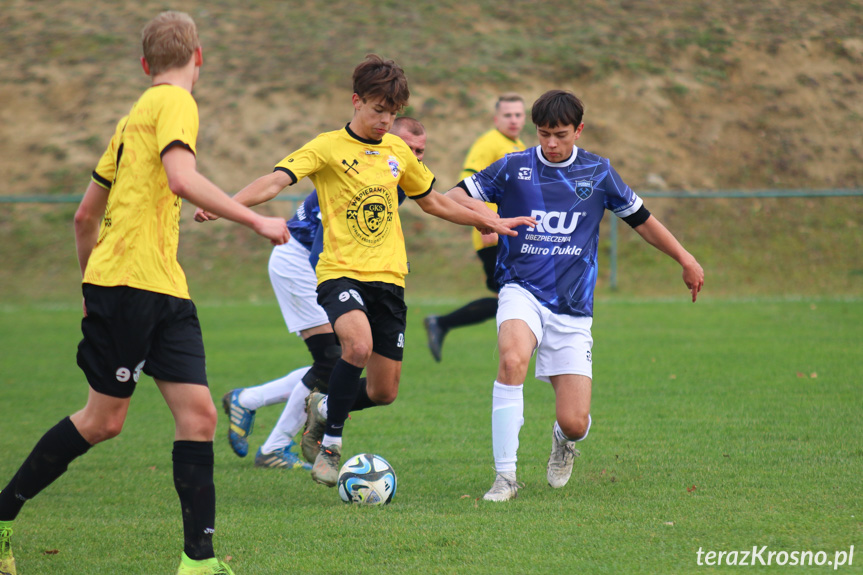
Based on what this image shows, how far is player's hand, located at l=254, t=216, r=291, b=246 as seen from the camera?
3.23 metres

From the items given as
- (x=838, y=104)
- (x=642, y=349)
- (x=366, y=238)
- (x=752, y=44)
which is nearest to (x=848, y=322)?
(x=642, y=349)

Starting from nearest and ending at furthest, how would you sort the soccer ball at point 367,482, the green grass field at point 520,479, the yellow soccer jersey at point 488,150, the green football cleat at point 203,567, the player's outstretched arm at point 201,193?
the player's outstretched arm at point 201,193 → the green football cleat at point 203,567 → the green grass field at point 520,479 → the soccer ball at point 367,482 → the yellow soccer jersey at point 488,150

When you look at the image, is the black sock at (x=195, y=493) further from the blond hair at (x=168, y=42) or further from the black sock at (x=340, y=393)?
the blond hair at (x=168, y=42)

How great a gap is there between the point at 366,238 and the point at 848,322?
354 inches

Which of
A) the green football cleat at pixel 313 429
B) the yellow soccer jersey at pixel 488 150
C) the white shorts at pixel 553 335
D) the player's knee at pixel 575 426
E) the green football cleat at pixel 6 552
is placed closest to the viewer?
the green football cleat at pixel 6 552

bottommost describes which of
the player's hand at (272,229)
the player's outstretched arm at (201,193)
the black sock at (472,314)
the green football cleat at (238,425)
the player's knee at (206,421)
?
the black sock at (472,314)

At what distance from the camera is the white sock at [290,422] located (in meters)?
5.78

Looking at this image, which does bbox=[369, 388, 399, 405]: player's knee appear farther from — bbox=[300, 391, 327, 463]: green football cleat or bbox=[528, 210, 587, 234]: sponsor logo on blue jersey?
bbox=[528, 210, 587, 234]: sponsor logo on blue jersey

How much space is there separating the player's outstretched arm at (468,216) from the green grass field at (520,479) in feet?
4.73

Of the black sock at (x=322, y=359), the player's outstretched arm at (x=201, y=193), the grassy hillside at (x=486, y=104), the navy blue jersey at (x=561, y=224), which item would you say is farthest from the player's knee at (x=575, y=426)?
the grassy hillside at (x=486, y=104)

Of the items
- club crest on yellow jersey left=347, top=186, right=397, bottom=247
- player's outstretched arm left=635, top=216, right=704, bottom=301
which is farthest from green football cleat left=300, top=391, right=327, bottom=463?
player's outstretched arm left=635, top=216, right=704, bottom=301

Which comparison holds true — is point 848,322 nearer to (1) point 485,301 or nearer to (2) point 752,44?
(1) point 485,301

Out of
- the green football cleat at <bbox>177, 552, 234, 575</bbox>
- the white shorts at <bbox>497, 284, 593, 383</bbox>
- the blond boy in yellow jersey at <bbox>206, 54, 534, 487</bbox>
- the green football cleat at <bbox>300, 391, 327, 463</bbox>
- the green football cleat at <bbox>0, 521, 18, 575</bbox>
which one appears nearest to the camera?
the green football cleat at <bbox>177, 552, 234, 575</bbox>

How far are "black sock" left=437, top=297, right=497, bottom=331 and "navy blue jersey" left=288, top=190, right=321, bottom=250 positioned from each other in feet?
11.2
